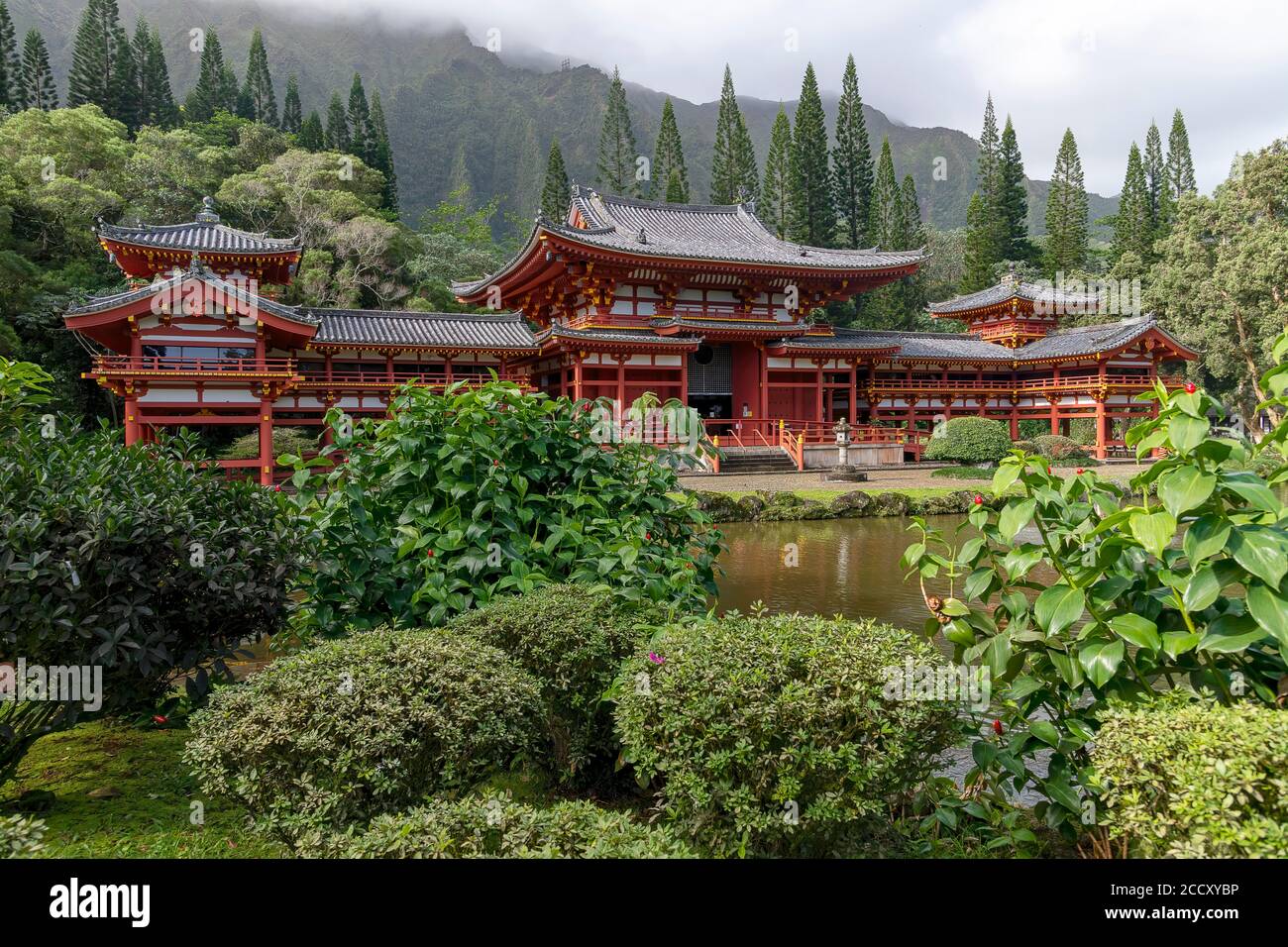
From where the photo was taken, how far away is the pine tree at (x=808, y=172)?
161ft

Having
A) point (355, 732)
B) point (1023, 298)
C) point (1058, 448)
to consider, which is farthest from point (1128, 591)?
point (1023, 298)

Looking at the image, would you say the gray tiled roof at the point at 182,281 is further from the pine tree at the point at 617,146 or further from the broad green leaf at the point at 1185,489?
the pine tree at the point at 617,146

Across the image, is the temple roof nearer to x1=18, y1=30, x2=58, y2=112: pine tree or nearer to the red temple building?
the red temple building

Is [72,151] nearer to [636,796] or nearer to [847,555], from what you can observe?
[847,555]

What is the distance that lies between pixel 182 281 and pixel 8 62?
45.3 meters

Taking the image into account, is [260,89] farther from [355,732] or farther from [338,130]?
[355,732]

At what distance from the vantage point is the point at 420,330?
24391 mm

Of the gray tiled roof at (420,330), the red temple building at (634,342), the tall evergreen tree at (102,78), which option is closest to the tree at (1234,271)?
the red temple building at (634,342)

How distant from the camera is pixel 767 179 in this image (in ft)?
166

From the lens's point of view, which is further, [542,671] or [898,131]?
[898,131]

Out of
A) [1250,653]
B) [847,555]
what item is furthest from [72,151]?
[1250,653]

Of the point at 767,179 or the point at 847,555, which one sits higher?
the point at 767,179

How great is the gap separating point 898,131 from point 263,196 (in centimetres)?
15888

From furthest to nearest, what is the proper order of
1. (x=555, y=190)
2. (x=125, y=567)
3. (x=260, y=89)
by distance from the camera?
(x=260, y=89) < (x=555, y=190) < (x=125, y=567)
